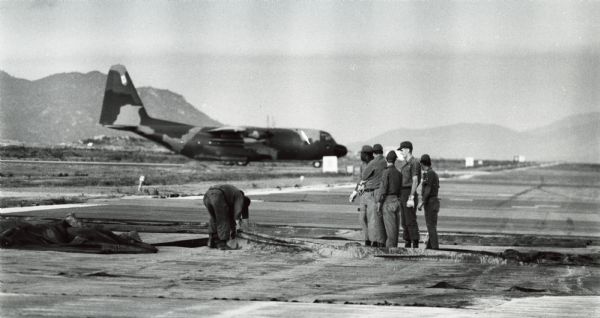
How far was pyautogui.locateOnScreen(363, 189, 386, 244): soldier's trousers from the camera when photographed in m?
17.2

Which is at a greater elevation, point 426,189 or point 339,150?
point 339,150

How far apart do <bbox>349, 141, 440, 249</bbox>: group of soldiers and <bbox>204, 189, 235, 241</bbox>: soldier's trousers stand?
2.40m

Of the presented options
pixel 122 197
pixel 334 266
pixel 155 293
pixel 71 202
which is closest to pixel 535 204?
pixel 122 197

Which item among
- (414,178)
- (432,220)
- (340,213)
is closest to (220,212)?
(414,178)

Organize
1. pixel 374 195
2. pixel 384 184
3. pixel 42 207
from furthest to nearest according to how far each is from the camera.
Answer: pixel 42 207 < pixel 374 195 < pixel 384 184

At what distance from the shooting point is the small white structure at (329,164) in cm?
7025

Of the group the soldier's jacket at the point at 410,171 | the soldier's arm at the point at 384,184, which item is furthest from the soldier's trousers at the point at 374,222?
the soldier's jacket at the point at 410,171

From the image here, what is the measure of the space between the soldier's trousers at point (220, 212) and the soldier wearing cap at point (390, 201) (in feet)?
9.25

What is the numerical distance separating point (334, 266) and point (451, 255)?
2.42 metres

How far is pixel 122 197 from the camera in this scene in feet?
107

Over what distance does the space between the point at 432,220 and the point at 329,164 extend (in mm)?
53443

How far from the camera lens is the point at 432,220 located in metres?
17.3

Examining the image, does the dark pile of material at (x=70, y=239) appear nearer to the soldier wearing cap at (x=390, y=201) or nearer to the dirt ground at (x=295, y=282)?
the dirt ground at (x=295, y=282)

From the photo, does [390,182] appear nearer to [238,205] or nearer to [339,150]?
[238,205]
